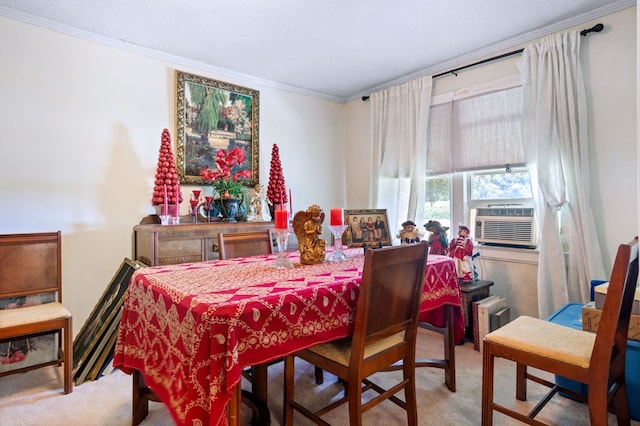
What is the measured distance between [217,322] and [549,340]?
1438mm

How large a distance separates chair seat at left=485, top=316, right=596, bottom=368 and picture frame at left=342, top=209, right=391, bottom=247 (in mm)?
900

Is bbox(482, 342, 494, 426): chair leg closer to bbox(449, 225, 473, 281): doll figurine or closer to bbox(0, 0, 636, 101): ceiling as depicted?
bbox(449, 225, 473, 281): doll figurine

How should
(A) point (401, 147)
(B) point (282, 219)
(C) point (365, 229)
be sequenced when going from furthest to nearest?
(A) point (401, 147) → (C) point (365, 229) → (B) point (282, 219)

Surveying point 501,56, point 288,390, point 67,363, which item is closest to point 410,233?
point 288,390

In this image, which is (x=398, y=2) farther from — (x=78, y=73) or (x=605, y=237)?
(x=78, y=73)

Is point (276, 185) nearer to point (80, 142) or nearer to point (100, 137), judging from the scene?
point (100, 137)

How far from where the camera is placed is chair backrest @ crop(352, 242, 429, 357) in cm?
134

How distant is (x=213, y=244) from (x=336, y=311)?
1.75 meters

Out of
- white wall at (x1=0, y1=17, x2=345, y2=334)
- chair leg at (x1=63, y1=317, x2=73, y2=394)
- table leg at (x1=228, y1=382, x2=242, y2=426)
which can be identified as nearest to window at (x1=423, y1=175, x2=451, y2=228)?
white wall at (x1=0, y1=17, x2=345, y2=334)

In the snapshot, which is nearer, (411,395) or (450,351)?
(411,395)

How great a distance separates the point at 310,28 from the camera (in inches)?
Result: 108

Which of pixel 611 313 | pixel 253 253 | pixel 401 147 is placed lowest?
pixel 611 313

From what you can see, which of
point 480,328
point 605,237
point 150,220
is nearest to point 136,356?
point 150,220

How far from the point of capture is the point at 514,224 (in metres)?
3.02
